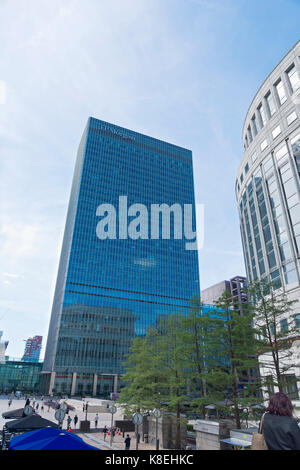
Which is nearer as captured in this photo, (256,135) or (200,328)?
(200,328)

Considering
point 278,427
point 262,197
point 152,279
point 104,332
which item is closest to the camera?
point 278,427

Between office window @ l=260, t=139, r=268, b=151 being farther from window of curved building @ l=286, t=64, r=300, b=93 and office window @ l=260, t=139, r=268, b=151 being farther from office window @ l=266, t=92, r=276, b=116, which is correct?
window of curved building @ l=286, t=64, r=300, b=93

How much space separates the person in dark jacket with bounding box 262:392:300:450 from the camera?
3.76 meters

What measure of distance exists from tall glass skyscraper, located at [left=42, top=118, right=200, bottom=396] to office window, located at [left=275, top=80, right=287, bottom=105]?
2421 inches

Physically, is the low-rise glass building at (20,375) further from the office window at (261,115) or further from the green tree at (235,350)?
the office window at (261,115)

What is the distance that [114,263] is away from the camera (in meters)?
115

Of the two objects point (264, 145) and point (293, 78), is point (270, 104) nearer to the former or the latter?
point (293, 78)

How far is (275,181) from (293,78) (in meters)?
13.9

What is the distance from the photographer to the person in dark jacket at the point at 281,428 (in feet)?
12.3

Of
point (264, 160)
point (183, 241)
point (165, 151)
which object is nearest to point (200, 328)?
point (264, 160)

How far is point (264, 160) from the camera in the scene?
139 feet

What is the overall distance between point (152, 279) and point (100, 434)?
294 feet
